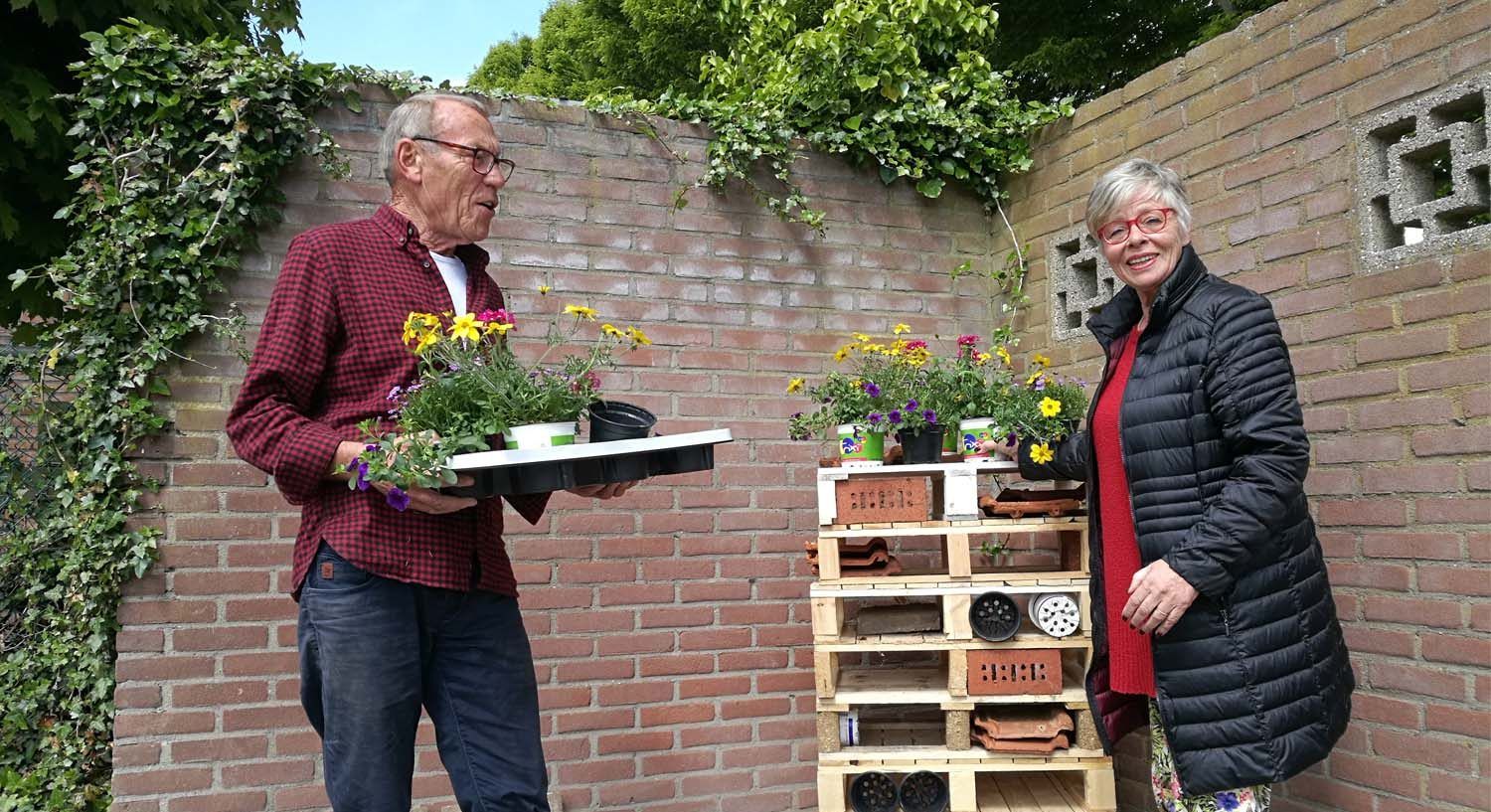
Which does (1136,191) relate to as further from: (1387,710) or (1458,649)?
(1387,710)

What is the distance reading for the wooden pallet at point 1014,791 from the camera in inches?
90.0

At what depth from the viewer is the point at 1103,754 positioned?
7.43ft

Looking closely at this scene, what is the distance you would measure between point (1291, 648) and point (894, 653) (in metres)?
1.41

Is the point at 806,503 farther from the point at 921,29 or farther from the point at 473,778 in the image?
the point at 921,29

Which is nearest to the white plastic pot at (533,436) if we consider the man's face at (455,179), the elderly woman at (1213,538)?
the man's face at (455,179)

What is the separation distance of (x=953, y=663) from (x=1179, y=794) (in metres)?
0.59

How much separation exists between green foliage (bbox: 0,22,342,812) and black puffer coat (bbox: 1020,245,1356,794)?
8.48 ft

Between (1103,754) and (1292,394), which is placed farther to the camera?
(1103,754)

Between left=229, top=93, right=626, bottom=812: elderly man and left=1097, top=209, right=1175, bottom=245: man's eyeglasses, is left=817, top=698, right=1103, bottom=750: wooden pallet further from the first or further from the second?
left=1097, top=209, right=1175, bottom=245: man's eyeglasses

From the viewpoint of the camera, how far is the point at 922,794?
2.44 m

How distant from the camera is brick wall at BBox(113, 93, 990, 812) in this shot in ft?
8.71

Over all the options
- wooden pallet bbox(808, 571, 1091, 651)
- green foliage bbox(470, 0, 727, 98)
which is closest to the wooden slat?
wooden pallet bbox(808, 571, 1091, 651)

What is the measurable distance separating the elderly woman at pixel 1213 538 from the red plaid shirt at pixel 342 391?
1371 millimetres

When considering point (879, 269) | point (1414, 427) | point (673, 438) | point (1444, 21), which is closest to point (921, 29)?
point (879, 269)
